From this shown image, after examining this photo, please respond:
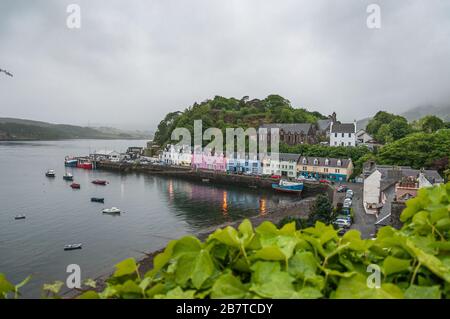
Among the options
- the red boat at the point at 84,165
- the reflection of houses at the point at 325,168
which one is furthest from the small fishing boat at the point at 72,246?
the red boat at the point at 84,165

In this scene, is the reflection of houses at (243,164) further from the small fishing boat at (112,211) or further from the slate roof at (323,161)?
the small fishing boat at (112,211)

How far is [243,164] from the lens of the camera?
6788cm

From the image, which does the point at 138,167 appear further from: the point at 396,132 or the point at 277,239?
the point at 277,239

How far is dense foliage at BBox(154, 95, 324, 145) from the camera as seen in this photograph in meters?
95.3

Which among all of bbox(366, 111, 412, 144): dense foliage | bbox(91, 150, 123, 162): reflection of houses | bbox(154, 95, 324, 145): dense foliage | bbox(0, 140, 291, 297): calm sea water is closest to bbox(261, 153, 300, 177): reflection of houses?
bbox(0, 140, 291, 297): calm sea water

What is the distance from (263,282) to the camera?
172 centimetres

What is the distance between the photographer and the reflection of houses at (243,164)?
2611 inches

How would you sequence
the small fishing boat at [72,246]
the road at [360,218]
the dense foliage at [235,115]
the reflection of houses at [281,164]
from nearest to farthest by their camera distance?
1. the road at [360,218]
2. the small fishing boat at [72,246]
3. the reflection of houses at [281,164]
4. the dense foliage at [235,115]

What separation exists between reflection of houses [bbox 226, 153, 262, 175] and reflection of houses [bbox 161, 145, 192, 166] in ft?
44.6

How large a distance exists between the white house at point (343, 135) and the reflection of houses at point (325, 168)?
13.4 m

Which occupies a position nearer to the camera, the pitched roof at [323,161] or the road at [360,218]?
the road at [360,218]

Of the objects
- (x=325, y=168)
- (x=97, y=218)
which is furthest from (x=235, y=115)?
(x=97, y=218)

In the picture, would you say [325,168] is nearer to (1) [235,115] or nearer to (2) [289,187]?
(2) [289,187]

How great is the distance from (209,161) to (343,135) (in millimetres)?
28407
